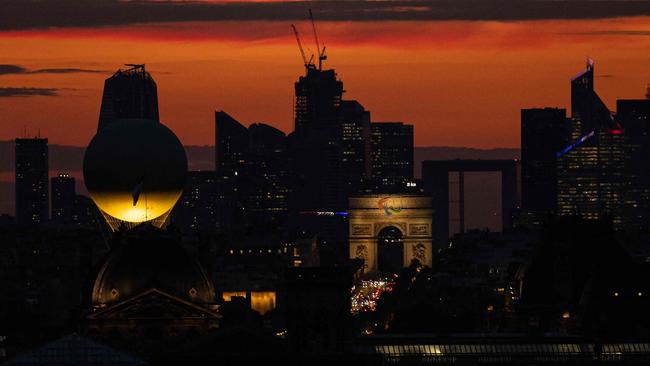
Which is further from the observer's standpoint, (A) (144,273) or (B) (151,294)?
(A) (144,273)

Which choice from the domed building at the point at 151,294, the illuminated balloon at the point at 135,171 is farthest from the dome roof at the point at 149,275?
the illuminated balloon at the point at 135,171

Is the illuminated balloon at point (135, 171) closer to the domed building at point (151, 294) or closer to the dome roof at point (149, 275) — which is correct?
the domed building at point (151, 294)

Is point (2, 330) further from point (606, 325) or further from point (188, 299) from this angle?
point (606, 325)

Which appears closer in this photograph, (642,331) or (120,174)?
(642,331)

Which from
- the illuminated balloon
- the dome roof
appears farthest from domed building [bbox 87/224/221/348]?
the illuminated balloon

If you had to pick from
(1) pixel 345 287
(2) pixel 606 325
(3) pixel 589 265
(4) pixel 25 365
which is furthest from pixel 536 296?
(4) pixel 25 365

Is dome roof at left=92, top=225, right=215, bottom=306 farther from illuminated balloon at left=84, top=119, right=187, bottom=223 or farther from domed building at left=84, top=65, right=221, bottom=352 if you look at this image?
illuminated balloon at left=84, top=119, right=187, bottom=223

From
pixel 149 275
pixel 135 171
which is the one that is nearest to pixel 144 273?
pixel 149 275

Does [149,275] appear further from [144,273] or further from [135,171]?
[135,171]
